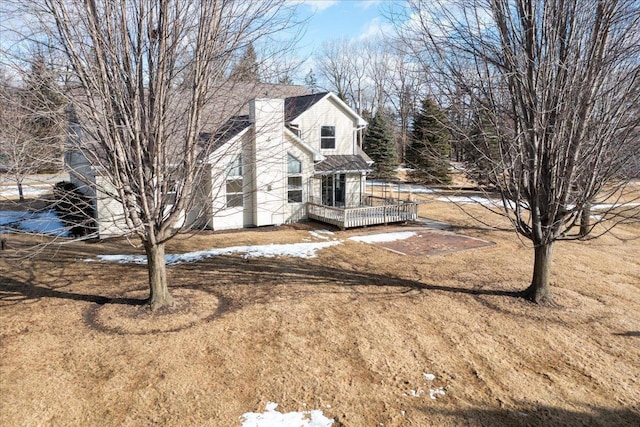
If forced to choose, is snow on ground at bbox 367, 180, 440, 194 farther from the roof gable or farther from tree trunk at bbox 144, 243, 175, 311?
tree trunk at bbox 144, 243, 175, 311

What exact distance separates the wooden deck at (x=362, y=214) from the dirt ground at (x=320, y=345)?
217 inches

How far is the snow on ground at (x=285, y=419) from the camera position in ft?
14.9

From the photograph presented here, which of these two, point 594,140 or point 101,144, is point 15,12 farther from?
point 594,140

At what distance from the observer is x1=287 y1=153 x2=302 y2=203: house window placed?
17.6 metres

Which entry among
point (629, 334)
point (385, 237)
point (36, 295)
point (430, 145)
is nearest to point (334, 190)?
point (385, 237)

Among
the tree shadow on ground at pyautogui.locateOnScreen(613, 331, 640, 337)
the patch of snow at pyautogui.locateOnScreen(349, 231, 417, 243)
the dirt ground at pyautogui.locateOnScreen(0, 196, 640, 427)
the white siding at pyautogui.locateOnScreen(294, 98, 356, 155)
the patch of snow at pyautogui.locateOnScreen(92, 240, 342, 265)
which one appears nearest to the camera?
the dirt ground at pyautogui.locateOnScreen(0, 196, 640, 427)

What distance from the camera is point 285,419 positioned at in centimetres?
463

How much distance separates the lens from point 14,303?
7.91m

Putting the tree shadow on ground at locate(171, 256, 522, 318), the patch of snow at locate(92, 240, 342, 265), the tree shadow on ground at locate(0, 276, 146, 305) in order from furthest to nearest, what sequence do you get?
1. the patch of snow at locate(92, 240, 342, 265)
2. the tree shadow on ground at locate(171, 256, 522, 318)
3. the tree shadow on ground at locate(0, 276, 146, 305)

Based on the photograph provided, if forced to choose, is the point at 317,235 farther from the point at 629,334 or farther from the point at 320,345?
the point at 629,334

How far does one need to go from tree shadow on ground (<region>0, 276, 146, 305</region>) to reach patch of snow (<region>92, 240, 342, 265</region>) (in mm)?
2355

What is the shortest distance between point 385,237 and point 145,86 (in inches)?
390

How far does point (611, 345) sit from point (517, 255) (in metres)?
5.84

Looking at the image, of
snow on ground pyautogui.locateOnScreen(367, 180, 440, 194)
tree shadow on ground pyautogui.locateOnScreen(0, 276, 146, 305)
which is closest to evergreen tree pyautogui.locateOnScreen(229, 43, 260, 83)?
tree shadow on ground pyautogui.locateOnScreen(0, 276, 146, 305)
